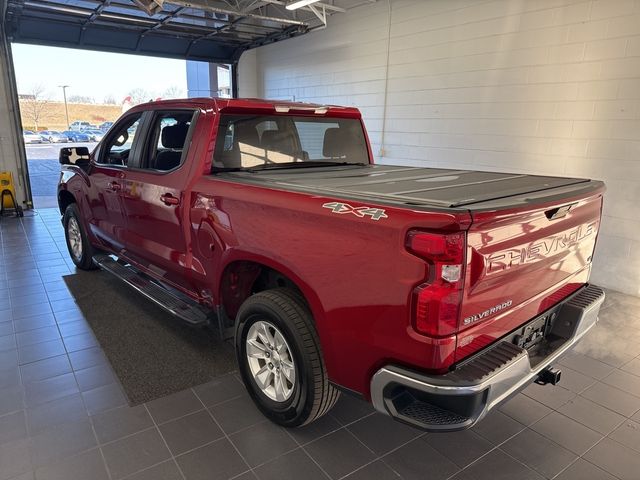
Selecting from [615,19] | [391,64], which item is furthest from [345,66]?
[615,19]

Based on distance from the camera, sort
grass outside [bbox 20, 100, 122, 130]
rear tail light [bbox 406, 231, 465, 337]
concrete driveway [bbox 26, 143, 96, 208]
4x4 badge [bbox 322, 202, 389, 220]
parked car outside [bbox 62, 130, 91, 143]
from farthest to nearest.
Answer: parked car outside [bbox 62, 130, 91, 143], grass outside [bbox 20, 100, 122, 130], concrete driveway [bbox 26, 143, 96, 208], 4x4 badge [bbox 322, 202, 389, 220], rear tail light [bbox 406, 231, 465, 337]

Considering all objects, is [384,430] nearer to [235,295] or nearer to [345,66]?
[235,295]

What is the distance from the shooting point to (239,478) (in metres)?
2.07

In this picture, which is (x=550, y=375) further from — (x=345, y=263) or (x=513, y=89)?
(x=513, y=89)

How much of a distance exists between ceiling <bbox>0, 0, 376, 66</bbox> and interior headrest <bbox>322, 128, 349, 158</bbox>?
4198 millimetres

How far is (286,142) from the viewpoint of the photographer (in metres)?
3.22

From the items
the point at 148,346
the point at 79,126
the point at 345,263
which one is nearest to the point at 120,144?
the point at 148,346

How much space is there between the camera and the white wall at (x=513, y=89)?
178 inches

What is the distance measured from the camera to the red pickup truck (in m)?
1.59

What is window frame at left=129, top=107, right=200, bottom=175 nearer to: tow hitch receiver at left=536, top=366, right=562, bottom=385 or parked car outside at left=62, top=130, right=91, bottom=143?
tow hitch receiver at left=536, top=366, right=562, bottom=385

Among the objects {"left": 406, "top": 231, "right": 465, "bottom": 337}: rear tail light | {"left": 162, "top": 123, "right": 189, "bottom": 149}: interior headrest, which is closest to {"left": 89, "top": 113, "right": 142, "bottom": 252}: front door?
{"left": 162, "top": 123, "right": 189, "bottom": 149}: interior headrest

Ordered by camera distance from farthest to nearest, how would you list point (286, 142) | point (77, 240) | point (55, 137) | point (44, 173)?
point (55, 137) → point (44, 173) → point (77, 240) → point (286, 142)

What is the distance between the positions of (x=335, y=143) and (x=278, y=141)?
63 centimetres

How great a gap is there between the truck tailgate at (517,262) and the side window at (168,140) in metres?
2.06
